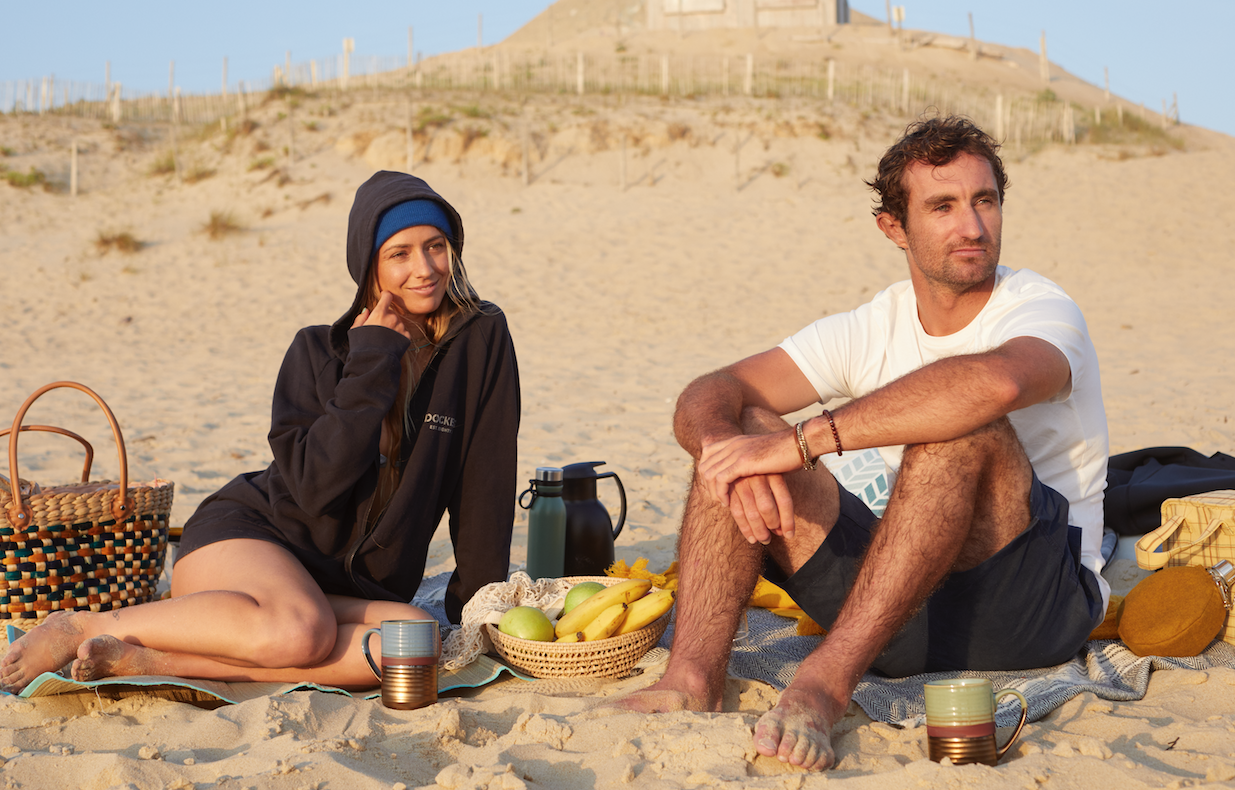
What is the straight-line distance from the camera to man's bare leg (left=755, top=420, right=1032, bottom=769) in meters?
2.17

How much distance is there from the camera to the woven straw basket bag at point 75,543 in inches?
112

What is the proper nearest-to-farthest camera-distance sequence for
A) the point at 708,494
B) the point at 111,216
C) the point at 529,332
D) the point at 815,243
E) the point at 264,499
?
the point at 708,494, the point at 264,499, the point at 529,332, the point at 815,243, the point at 111,216

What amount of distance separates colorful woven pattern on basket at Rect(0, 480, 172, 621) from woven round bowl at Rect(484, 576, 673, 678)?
1.23 meters

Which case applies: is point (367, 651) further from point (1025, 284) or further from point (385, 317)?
point (1025, 284)

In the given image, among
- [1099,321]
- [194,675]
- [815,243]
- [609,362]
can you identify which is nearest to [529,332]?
[609,362]

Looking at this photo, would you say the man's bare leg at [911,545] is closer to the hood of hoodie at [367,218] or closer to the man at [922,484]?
the man at [922,484]

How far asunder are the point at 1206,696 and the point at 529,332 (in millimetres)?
9001

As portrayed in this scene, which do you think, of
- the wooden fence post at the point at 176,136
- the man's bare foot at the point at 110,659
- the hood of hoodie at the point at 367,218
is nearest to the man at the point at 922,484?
the hood of hoodie at the point at 367,218

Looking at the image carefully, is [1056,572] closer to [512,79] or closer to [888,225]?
[888,225]

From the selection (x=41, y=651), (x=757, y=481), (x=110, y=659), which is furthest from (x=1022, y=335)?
(x=41, y=651)

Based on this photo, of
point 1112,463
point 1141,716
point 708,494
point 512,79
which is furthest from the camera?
point 512,79

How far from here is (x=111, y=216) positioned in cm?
1689

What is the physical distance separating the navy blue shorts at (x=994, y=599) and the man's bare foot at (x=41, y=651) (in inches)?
75.3

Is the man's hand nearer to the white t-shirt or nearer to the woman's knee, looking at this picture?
the white t-shirt
